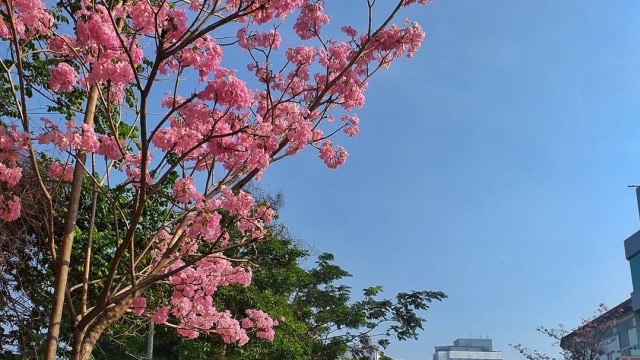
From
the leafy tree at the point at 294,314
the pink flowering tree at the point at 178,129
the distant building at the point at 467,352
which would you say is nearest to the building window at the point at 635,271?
the leafy tree at the point at 294,314

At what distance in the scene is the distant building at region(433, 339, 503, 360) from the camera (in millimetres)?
81062

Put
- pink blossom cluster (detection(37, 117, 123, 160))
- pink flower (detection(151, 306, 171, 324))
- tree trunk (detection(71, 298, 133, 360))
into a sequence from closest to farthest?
1. pink blossom cluster (detection(37, 117, 123, 160))
2. tree trunk (detection(71, 298, 133, 360))
3. pink flower (detection(151, 306, 171, 324))

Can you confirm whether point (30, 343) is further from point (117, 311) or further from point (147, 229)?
point (117, 311)

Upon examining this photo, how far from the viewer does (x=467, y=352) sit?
82.5 metres

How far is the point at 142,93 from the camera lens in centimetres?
328

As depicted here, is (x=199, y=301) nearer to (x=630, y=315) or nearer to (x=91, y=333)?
(x=91, y=333)

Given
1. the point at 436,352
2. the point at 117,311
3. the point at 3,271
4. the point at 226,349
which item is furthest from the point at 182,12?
the point at 436,352

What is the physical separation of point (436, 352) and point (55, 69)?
86085mm

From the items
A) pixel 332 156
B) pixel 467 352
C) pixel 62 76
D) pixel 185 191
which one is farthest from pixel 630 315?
pixel 467 352

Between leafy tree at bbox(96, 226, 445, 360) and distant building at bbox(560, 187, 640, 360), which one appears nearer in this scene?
leafy tree at bbox(96, 226, 445, 360)

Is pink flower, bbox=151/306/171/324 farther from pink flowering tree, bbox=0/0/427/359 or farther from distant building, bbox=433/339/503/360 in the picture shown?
distant building, bbox=433/339/503/360

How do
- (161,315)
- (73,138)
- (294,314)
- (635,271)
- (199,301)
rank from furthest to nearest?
(635,271)
(294,314)
(199,301)
(161,315)
(73,138)

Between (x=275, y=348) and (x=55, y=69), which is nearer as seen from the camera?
(x=55, y=69)

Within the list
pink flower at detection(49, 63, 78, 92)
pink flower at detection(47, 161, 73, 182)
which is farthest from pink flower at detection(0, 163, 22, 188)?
pink flower at detection(47, 161, 73, 182)
